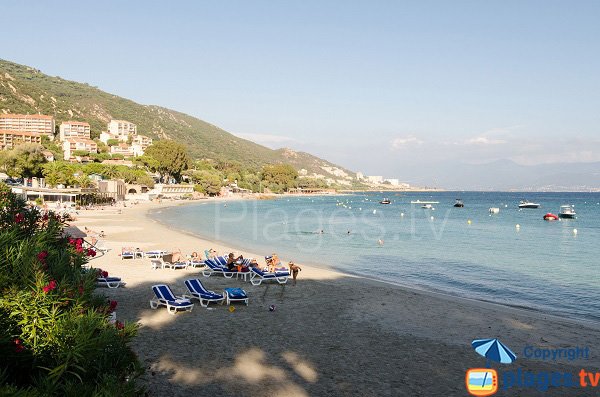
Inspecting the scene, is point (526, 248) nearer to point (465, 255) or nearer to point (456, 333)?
point (465, 255)

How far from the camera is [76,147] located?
418 ft

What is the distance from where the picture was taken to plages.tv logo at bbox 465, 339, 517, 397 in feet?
23.3

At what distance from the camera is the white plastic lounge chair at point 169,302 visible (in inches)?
474

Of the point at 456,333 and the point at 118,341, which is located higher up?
the point at 118,341

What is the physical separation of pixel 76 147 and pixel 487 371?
13796cm

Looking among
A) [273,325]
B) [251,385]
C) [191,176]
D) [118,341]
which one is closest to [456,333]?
[273,325]

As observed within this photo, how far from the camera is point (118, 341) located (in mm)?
4414

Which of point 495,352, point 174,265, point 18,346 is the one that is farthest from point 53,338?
point 174,265

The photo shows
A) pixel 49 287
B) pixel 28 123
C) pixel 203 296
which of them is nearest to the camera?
pixel 49 287

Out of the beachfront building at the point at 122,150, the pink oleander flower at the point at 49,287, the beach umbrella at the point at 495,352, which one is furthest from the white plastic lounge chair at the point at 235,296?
the beachfront building at the point at 122,150

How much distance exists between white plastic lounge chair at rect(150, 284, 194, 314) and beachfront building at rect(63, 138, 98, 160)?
122 meters

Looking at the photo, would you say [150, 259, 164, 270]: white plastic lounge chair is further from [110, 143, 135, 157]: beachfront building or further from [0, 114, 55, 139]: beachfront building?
[0, 114, 55, 139]: beachfront building

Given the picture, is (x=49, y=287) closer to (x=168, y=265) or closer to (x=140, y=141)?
(x=168, y=265)

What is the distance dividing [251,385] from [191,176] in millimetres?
126905
